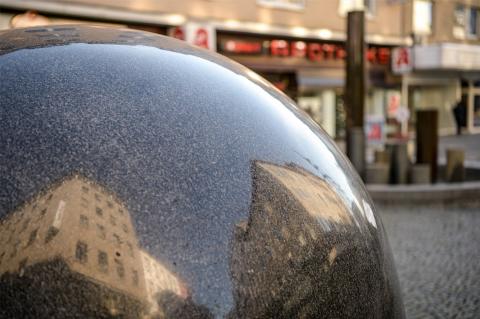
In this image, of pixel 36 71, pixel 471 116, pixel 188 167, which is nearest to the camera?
pixel 188 167

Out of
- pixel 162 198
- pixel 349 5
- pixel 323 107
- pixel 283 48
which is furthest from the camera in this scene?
pixel 323 107

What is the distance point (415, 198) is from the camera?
8.88 metres

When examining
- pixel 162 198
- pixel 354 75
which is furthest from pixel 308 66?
pixel 162 198

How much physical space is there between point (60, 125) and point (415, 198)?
26.0ft

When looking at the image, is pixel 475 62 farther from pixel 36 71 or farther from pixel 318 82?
pixel 36 71

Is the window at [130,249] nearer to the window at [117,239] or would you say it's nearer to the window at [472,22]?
the window at [117,239]

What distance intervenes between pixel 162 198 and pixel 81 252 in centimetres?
28

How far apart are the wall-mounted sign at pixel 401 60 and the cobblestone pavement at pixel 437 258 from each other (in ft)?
42.0

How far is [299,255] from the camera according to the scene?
1.77 meters

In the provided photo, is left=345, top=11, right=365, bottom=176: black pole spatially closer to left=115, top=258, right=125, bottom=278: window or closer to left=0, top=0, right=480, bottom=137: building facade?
left=0, top=0, right=480, bottom=137: building facade

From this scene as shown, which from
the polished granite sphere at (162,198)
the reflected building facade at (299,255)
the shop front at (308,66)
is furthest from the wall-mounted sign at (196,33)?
the reflected building facade at (299,255)

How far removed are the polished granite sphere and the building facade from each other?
7.29 meters

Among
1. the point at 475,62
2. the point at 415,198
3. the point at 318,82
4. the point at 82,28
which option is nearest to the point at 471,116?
the point at 475,62

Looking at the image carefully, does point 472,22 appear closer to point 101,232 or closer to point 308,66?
point 308,66
